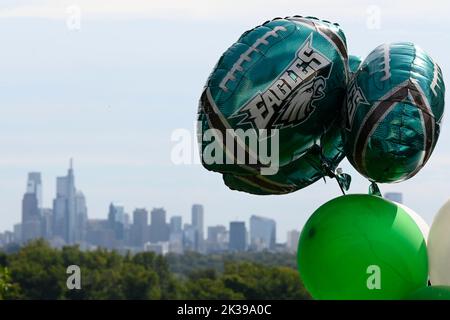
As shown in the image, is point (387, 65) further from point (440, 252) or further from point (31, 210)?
point (31, 210)

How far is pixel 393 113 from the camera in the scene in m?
8.73

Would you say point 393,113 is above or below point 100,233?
below

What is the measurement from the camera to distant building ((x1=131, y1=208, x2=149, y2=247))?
467ft

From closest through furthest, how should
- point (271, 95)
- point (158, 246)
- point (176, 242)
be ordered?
point (271, 95) < point (158, 246) < point (176, 242)

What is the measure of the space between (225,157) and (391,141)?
110 cm

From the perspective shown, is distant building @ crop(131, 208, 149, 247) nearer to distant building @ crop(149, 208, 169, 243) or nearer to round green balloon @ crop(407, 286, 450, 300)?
distant building @ crop(149, 208, 169, 243)

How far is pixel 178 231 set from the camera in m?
175

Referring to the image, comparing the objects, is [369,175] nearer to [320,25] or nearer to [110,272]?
[320,25]

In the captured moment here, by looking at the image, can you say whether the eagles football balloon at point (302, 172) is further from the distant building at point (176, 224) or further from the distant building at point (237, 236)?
the distant building at point (176, 224)

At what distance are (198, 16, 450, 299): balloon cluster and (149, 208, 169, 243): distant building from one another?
423ft

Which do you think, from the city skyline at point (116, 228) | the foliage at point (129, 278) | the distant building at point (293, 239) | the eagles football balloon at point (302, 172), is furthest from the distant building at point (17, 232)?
the eagles football balloon at point (302, 172)

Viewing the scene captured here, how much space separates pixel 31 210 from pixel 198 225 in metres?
23.9

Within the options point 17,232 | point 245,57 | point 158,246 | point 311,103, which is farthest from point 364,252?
point 17,232
